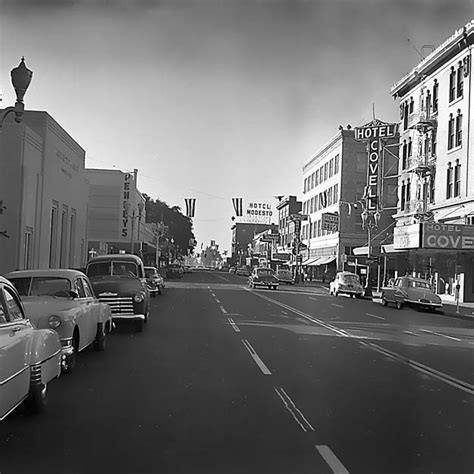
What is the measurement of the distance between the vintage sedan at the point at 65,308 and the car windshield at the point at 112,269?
5392 mm

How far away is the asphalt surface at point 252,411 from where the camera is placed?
258 inches

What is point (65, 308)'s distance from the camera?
11188 mm

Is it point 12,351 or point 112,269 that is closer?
point 12,351

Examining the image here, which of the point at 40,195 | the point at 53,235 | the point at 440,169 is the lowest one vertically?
the point at 53,235

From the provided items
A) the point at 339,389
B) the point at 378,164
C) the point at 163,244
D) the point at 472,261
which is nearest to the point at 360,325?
the point at 339,389

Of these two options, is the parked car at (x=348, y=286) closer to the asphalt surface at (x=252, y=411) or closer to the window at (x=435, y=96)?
the window at (x=435, y=96)

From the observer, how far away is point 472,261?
41.3m

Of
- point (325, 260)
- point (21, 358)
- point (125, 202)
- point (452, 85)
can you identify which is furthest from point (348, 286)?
point (21, 358)

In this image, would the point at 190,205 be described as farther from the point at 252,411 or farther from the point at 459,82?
the point at 252,411

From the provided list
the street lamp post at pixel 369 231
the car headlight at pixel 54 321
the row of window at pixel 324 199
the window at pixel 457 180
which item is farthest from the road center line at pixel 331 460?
the row of window at pixel 324 199

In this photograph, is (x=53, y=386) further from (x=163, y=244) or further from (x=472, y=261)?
(x=163, y=244)

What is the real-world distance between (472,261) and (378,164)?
20.7 metres

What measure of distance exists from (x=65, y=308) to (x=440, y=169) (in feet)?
123

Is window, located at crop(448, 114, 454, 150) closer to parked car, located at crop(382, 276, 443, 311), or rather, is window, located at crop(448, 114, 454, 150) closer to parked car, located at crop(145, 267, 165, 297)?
parked car, located at crop(382, 276, 443, 311)
